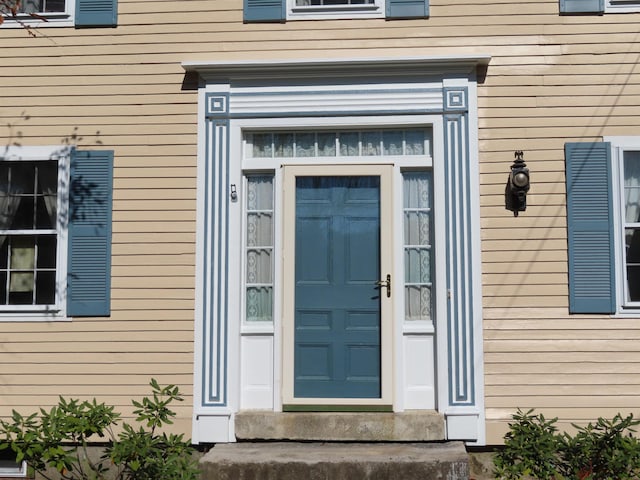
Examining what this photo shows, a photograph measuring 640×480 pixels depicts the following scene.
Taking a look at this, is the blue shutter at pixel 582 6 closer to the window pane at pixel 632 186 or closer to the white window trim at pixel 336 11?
the window pane at pixel 632 186

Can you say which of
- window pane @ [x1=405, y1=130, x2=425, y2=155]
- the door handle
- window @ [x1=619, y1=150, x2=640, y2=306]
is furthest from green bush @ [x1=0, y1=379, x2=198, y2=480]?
window @ [x1=619, y1=150, x2=640, y2=306]

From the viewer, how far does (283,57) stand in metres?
7.42

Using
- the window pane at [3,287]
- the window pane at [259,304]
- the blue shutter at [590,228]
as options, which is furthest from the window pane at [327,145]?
the window pane at [3,287]

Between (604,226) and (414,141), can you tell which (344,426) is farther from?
(604,226)

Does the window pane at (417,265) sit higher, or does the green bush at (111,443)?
the window pane at (417,265)

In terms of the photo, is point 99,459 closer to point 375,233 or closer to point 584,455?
point 375,233

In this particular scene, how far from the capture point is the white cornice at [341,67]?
23.7 ft

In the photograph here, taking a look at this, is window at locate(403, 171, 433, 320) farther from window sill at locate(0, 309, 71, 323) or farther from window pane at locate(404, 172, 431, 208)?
window sill at locate(0, 309, 71, 323)

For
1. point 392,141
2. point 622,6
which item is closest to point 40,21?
point 392,141

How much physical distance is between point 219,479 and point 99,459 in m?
1.39

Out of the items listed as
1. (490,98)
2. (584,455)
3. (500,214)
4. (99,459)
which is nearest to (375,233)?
(500,214)

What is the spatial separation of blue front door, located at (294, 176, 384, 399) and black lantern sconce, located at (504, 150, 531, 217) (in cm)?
112

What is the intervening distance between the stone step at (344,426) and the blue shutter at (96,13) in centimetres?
372

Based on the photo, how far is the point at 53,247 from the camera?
7508 mm
